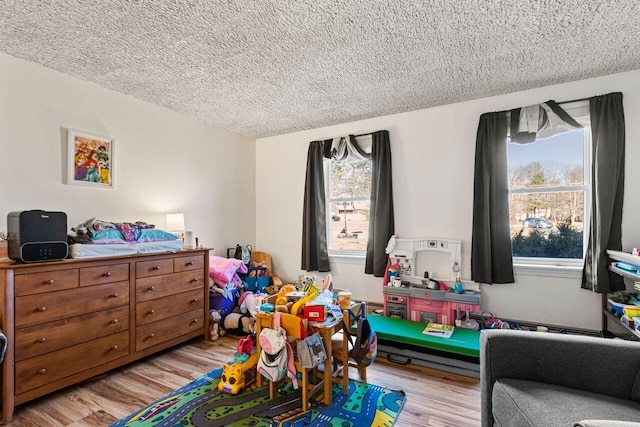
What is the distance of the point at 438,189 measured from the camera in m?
3.42

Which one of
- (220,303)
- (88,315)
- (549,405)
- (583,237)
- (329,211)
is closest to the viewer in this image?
(549,405)

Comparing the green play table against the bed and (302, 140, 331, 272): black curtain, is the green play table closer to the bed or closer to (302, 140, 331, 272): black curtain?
(302, 140, 331, 272): black curtain

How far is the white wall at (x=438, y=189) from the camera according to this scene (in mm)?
2758

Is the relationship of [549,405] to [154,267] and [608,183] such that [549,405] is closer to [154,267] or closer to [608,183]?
[608,183]

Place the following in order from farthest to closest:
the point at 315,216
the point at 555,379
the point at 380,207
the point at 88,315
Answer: the point at 315,216 < the point at 380,207 < the point at 88,315 < the point at 555,379

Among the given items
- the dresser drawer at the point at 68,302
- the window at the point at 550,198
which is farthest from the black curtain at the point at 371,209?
the dresser drawer at the point at 68,302

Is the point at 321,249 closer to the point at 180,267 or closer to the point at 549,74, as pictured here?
the point at 180,267

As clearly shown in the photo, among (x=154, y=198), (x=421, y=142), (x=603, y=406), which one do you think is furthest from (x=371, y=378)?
(x=154, y=198)

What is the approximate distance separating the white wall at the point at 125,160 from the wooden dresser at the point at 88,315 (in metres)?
0.65

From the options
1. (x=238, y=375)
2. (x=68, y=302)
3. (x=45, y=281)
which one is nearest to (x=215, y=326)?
(x=238, y=375)

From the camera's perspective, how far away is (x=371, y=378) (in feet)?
7.75

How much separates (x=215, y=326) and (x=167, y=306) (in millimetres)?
575

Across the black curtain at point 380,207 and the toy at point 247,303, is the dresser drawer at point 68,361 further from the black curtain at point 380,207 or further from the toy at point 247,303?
Result: the black curtain at point 380,207

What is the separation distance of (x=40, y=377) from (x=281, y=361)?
1.56 meters
